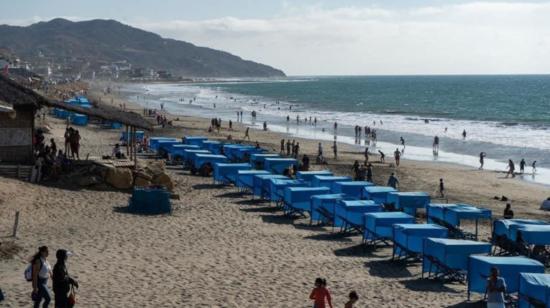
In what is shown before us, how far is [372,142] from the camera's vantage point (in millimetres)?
42219

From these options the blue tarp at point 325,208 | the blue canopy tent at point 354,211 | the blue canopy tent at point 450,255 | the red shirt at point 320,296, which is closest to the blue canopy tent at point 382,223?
the blue canopy tent at point 354,211

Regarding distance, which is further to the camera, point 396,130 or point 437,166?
point 396,130

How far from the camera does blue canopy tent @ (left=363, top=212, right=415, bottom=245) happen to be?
15.1 meters

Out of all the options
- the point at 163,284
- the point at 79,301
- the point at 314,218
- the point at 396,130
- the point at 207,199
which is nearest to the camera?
the point at 79,301

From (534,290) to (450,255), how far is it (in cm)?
236

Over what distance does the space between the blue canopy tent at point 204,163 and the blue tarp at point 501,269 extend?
44.7 ft

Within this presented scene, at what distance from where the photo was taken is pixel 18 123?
63.1ft

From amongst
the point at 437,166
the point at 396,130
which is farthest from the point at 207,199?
the point at 396,130

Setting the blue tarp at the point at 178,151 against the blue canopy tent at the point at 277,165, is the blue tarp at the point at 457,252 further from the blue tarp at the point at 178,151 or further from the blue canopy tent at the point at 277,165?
the blue tarp at the point at 178,151

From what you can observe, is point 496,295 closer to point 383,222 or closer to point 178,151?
point 383,222

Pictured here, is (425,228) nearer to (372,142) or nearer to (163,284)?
(163,284)

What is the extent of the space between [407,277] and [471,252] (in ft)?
4.59

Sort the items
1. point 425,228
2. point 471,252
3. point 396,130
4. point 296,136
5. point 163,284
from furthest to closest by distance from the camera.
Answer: point 396,130, point 296,136, point 425,228, point 471,252, point 163,284

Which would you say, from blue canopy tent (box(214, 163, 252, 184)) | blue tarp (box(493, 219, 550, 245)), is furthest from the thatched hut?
blue tarp (box(493, 219, 550, 245))
